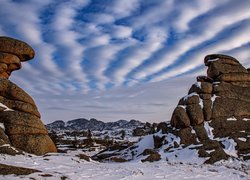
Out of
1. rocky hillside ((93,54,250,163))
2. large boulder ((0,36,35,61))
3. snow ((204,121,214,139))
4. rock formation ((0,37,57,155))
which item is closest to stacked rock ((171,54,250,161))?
rocky hillside ((93,54,250,163))

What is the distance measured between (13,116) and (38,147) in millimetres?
5253

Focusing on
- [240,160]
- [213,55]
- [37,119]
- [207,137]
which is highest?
[213,55]

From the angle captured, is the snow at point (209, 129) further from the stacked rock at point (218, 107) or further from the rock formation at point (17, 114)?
the rock formation at point (17, 114)

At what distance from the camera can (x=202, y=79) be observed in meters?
57.4

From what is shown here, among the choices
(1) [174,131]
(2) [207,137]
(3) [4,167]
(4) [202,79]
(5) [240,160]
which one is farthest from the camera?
(4) [202,79]

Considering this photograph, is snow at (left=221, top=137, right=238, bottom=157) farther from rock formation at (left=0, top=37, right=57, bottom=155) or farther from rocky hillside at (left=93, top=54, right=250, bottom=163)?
rock formation at (left=0, top=37, right=57, bottom=155)

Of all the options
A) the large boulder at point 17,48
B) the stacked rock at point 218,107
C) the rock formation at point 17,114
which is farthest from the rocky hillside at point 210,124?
the large boulder at point 17,48

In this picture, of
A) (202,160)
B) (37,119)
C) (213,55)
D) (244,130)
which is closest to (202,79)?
(213,55)

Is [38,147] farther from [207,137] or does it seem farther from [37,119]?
[207,137]

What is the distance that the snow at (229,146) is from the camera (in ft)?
134

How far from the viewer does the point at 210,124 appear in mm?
49500

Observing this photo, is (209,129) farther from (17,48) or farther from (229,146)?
(17,48)

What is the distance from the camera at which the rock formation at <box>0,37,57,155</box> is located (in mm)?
34938

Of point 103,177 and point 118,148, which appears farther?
point 118,148
